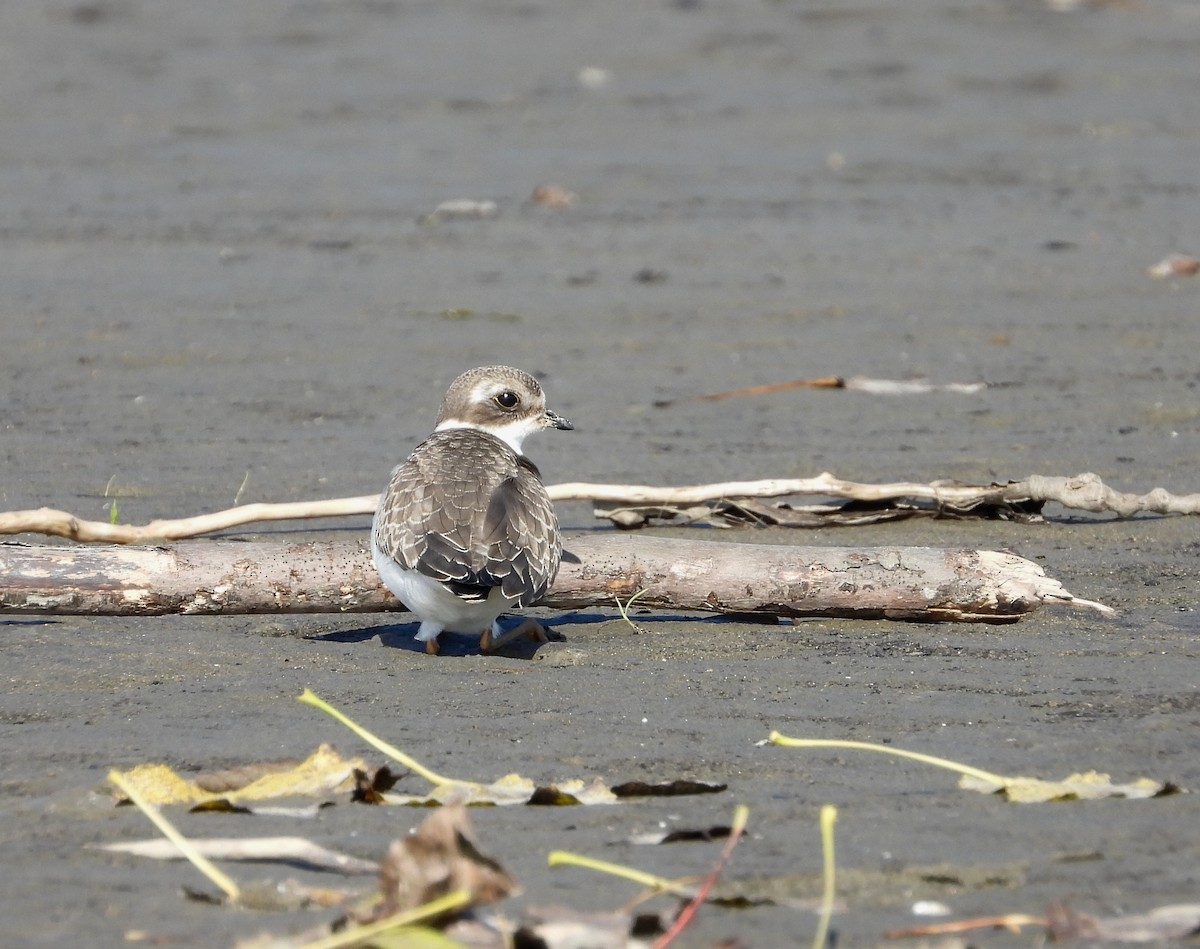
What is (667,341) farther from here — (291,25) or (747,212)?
(291,25)

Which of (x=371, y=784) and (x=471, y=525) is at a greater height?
(x=471, y=525)

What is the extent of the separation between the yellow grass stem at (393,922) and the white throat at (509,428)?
168 inches

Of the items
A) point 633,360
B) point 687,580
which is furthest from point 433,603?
point 633,360

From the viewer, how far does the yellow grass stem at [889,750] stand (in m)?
4.91

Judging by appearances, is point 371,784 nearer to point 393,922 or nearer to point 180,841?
point 180,841

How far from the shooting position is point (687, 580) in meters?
6.75

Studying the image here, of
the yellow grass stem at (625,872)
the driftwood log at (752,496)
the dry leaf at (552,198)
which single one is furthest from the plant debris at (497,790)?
the dry leaf at (552,198)

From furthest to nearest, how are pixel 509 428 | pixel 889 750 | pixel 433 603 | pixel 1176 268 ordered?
pixel 1176 268
pixel 509 428
pixel 433 603
pixel 889 750

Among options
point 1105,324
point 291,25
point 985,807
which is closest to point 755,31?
point 291,25

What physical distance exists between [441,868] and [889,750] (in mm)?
1673

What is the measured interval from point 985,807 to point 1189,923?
2.75 feet

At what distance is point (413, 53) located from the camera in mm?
20906

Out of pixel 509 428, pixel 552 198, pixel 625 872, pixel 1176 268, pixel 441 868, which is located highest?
pixel 552 198

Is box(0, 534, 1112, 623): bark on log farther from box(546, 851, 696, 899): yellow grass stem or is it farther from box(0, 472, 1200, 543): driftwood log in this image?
box(546, 851, 696, 899): yellow grass stem
